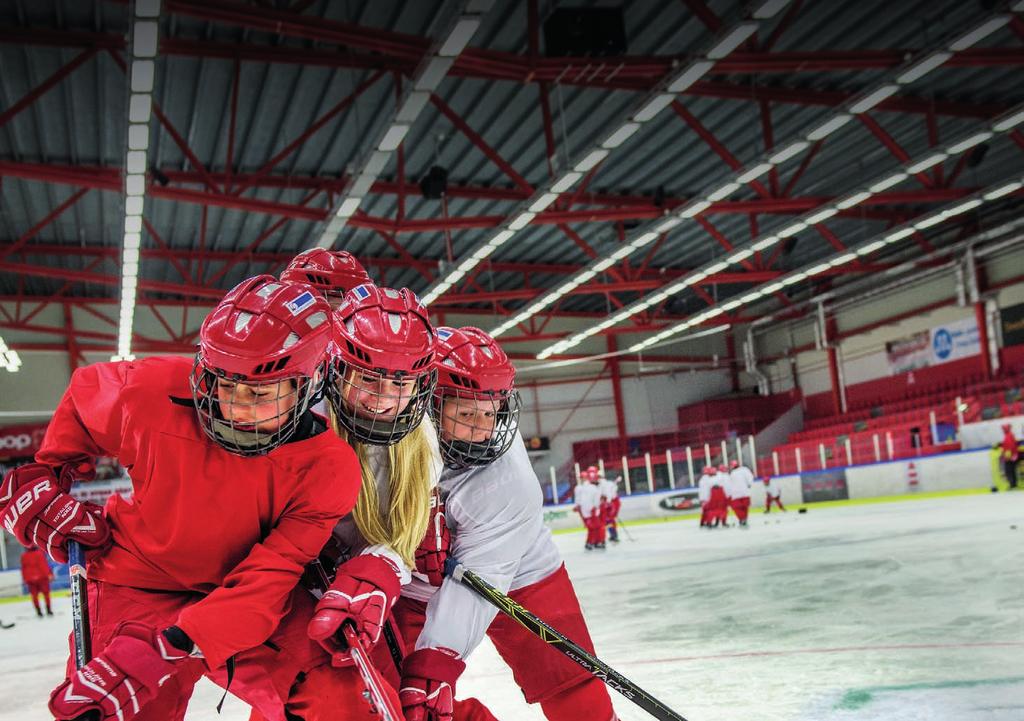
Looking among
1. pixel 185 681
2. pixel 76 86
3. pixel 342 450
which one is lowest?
pixel 185 681

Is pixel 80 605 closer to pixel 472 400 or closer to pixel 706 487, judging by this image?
pixel 472 400

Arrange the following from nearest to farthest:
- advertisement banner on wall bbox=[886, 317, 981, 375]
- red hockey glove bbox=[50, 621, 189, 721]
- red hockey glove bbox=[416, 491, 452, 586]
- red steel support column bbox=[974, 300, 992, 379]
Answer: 1. red hockey glove bbox=[50, 621, 189, 721]
2. red hockey glove bbox=[416, 491, 452, 586]
3. red steel support column bbox=[974, 300, 992, 379]
4. advertisement banner on wall bbox=[886, 317, 981, 375]

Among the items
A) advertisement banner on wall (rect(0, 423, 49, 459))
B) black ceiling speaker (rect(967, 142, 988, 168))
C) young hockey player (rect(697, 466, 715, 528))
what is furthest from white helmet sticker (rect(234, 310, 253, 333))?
advertisement banner on wall (rect(0, 423, 49, 459))

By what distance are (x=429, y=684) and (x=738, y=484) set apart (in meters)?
16.2

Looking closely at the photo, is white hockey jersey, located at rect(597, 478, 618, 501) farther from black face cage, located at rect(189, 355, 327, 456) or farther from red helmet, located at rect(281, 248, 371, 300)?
black face cage, located at rect(189, 355, 327, 456)

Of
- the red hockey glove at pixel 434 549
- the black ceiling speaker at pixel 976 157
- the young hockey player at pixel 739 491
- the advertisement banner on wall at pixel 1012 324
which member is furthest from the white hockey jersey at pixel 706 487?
the red hockey glove at pixel 434 549

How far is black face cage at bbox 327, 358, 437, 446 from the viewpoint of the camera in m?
2.36

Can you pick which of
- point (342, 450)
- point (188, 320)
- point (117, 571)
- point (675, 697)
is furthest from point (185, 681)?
point (188, 320)

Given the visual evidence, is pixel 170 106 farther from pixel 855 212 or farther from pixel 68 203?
pixel 855 212

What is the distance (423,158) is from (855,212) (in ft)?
35.5

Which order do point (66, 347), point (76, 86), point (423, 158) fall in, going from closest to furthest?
point (76, 86), point (423, 158), point (66, 347)

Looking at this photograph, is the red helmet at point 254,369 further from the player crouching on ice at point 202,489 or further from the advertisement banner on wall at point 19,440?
the advertisement banner on wall at point 19,440

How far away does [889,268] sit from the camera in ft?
81.3

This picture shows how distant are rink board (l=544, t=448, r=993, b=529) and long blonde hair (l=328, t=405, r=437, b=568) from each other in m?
18.8
